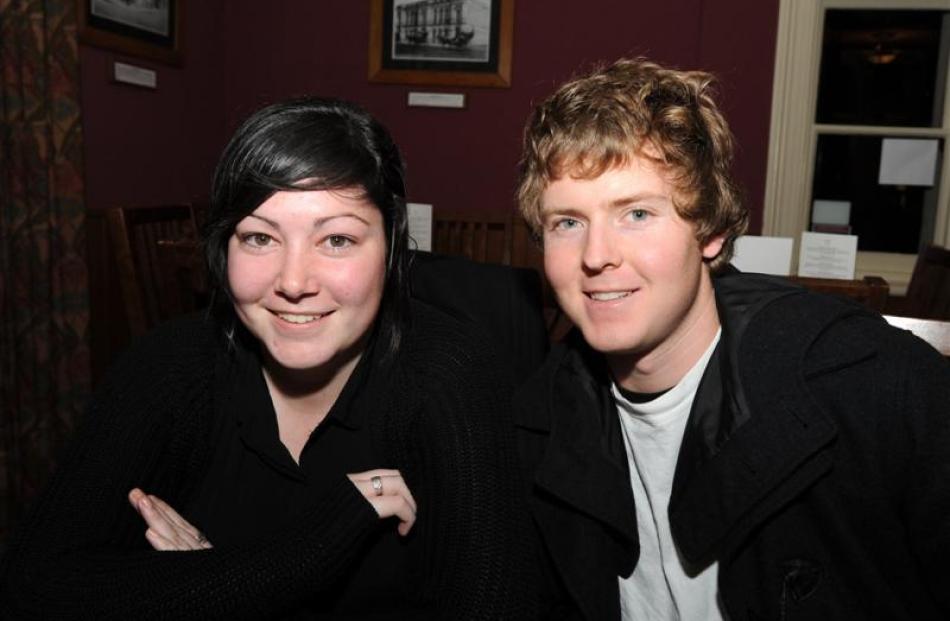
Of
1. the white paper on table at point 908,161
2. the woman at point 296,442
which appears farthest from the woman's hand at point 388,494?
the white paper on table at point 908,161

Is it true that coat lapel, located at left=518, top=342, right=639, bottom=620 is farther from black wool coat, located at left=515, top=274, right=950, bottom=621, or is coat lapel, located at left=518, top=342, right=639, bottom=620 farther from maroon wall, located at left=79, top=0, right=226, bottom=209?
maroon wall, located at left=79, top=0, right=226, bottom=209

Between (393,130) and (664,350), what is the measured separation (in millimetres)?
3411

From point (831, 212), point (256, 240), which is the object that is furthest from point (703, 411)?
point (831, 212)

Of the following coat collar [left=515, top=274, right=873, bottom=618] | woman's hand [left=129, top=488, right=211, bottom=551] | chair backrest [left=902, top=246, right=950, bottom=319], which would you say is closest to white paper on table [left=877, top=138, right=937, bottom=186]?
chair backrest [left=902, top=246, right=950, bottom=319]

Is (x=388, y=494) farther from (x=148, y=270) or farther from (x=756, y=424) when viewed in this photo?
(x=148, y=270)

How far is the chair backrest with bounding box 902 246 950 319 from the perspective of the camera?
2568 mm

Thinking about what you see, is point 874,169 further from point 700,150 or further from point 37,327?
point 37,327

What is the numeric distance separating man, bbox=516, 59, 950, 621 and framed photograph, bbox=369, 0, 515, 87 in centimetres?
308

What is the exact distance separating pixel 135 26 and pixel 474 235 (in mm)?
1769

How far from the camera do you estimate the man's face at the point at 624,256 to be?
113 cm

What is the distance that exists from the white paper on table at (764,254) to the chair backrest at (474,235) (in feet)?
→ 4.58

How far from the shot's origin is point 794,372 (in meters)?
1.13

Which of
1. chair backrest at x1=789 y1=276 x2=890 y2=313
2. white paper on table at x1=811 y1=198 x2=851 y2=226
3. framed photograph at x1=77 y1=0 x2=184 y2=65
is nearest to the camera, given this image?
chair backrest at x1=789 y1=276 x2=890 y2=313

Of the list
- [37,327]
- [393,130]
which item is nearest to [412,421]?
[37,327]
